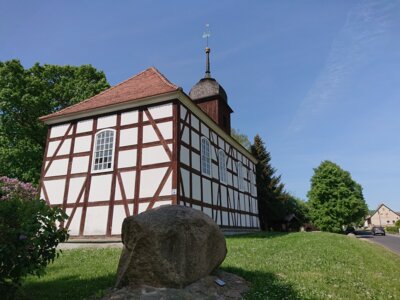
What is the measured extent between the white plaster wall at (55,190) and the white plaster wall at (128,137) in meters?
3.74

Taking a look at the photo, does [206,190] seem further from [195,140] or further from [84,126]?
[84,126]

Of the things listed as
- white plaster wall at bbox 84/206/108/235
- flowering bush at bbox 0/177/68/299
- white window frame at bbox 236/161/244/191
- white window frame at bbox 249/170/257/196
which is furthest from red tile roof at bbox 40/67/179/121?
white window frame at bbox 249/170/257/196

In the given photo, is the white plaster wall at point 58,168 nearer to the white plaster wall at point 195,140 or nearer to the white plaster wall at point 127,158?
the white plaster wall at point 127,158

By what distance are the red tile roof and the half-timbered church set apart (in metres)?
0.06

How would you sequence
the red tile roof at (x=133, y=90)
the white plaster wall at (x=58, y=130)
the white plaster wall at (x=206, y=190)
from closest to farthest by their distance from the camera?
1. the red tile roof at (x=133, y=90)
2. the white plaster wall at (x=206, y=190)
3. the white plaster wall at (x=58, y=130)

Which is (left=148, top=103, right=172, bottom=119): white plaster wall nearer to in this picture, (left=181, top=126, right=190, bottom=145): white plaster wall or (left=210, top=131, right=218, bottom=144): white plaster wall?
(left=181, top=126, right=190, bottom=145): white plaster wall

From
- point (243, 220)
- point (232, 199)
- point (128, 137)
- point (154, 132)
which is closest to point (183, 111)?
point (154, 132)

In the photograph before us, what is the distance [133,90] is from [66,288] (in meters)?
11.8

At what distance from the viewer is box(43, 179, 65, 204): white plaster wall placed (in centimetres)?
1555

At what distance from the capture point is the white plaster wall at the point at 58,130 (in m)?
16.7

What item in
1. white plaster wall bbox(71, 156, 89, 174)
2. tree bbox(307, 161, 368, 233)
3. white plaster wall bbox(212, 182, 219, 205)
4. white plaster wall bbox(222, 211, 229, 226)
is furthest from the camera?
tree bbox(307, 161, 368, 233)

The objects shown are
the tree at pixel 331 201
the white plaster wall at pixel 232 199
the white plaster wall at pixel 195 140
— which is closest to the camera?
the white plaster wall at pixel 195 140

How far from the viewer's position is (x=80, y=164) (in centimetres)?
1563

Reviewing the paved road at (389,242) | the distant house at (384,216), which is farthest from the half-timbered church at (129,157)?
the distant house at (384,216)
